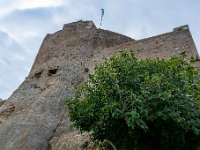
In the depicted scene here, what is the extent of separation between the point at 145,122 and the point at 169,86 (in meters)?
1.23

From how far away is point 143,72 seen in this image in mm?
11570

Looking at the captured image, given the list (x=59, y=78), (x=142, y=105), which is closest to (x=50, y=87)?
(x=59, y=78)

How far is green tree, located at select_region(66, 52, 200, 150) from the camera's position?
1048cm

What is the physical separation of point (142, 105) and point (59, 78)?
9.50 m

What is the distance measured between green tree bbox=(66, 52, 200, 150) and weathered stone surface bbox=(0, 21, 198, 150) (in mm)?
2348

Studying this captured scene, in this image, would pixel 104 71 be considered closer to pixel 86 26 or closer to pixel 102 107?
pixel 102 107

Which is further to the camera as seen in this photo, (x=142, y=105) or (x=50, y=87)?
(x=50, y=87)

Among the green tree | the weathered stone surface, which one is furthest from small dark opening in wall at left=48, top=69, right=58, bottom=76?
the green tree

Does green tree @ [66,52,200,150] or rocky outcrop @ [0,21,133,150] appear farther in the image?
rocky outcrop @ [0,21,133,150]

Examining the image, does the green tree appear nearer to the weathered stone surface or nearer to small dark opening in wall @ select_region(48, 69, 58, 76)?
the weathered stone surface

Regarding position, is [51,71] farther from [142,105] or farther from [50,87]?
[142,105]

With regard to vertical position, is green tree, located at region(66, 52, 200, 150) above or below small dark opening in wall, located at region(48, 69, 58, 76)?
below

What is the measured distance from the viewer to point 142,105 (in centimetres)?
1054

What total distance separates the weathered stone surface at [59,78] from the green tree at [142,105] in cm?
235
